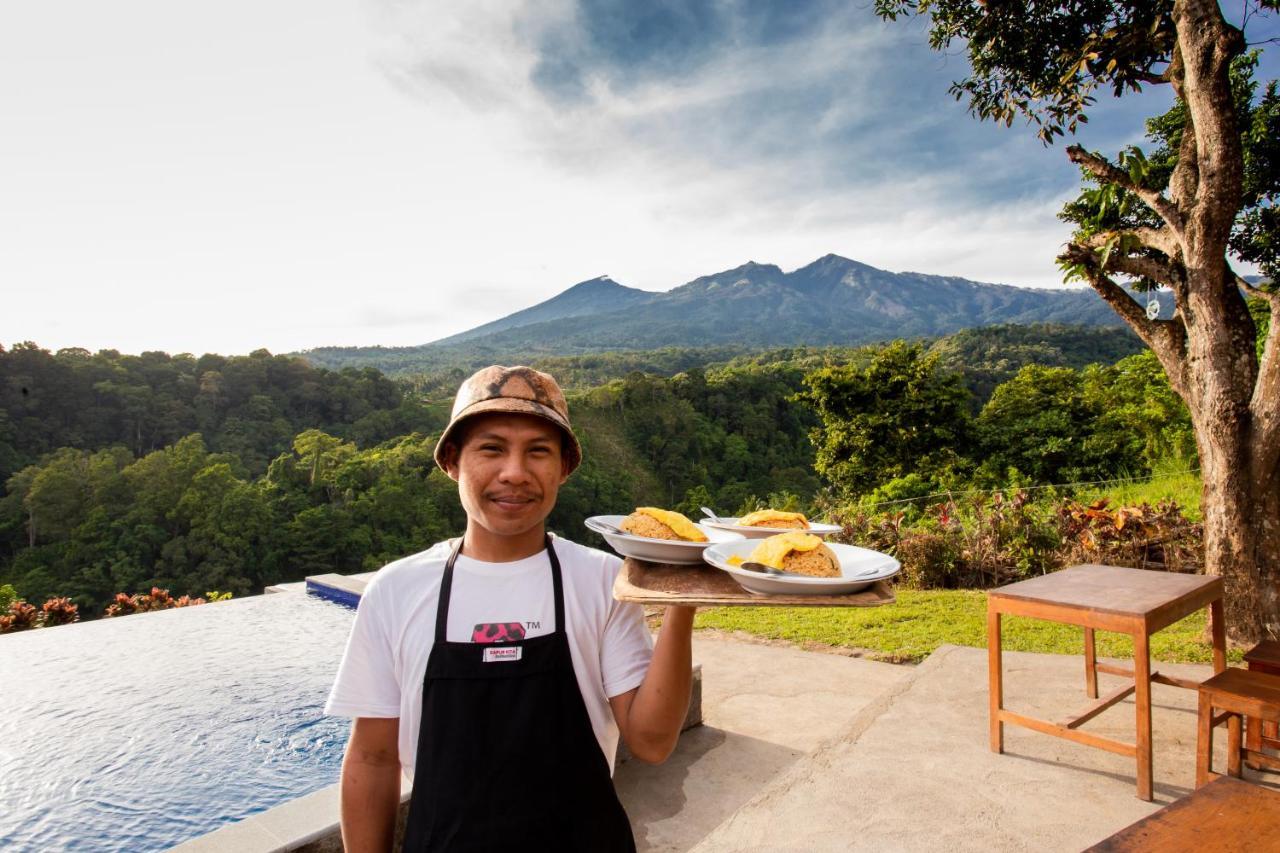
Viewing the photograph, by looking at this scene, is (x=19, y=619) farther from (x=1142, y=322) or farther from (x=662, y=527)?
(x=1142, y=322)

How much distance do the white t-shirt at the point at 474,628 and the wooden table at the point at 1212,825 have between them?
796 millimetres

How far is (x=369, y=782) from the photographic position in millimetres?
1170

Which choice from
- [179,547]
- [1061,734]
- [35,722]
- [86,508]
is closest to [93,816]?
[35,722]

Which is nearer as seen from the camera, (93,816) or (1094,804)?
(1094,804)

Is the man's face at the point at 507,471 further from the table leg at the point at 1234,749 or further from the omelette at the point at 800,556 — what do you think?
the table leg at the point at 1234,749

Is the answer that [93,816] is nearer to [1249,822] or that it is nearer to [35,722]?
[35,722]

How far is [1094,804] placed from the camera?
248 cm

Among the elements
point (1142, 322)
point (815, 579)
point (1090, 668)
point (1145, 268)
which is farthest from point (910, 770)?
point (1145, 268)

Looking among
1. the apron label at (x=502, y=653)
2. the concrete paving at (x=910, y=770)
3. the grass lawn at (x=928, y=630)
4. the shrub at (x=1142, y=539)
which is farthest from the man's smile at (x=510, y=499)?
the shrub at (x=1142, y=539)

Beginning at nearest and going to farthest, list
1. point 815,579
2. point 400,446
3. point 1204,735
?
point 815,579
point 1204,735
point 400,446

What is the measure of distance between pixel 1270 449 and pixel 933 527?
13.1ft

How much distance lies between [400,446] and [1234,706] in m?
40.2

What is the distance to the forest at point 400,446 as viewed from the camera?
20094 mm

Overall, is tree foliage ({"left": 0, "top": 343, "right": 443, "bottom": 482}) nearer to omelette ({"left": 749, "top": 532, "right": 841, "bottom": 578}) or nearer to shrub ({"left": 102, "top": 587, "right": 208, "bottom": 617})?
shrub ({"left": 102, "top": 587, "right": 208, "bottom": 617})
